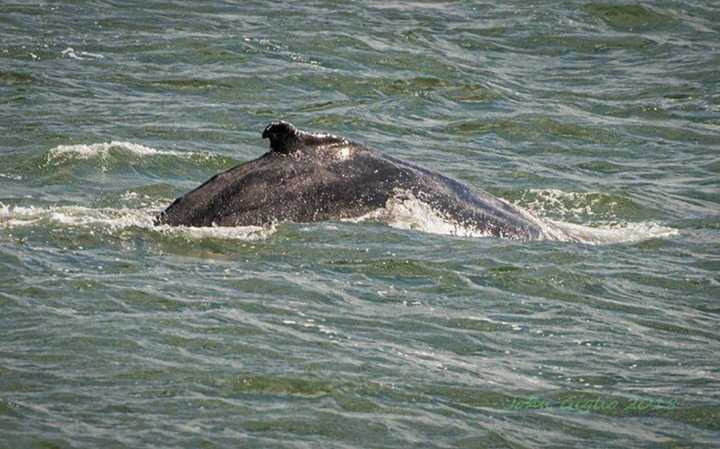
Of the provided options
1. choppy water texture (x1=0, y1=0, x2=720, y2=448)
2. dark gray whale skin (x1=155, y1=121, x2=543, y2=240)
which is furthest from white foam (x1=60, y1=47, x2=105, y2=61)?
dark gray whale skin (x1=155, y1=121, x2=543, y2=240)

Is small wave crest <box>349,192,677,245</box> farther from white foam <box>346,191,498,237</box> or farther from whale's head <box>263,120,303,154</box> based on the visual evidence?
whale's head <box>263,120,303,154</box>

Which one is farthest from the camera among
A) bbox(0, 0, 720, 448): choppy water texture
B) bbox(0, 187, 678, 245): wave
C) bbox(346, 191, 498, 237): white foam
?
bbox(346, 191, 498, 237): white foam

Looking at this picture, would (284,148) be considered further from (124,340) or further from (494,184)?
(494,184)

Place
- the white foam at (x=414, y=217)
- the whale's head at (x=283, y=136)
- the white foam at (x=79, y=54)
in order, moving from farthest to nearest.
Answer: the white foam at (x=79, y=54) → the white foam at (x=414, y=217) → the whale's head at (x=283, y=136)

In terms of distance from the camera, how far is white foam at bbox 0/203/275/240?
501 inches

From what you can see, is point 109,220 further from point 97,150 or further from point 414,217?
point 97,150

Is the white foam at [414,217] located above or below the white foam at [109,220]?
above

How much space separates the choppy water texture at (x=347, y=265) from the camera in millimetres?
9461

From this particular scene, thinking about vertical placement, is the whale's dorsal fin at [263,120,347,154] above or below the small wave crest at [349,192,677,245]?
above

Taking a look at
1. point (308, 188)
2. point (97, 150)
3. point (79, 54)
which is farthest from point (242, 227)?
point (79, 54)

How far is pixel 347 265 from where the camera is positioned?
12.7 meters

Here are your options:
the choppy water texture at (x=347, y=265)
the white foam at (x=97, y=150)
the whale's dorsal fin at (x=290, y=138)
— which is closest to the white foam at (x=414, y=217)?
the choppy water texture at (x=347, y=265)

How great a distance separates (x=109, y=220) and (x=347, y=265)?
227 cm

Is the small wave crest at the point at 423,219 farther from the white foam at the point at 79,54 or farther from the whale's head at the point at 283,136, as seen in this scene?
the white foam at the point at 79,54
